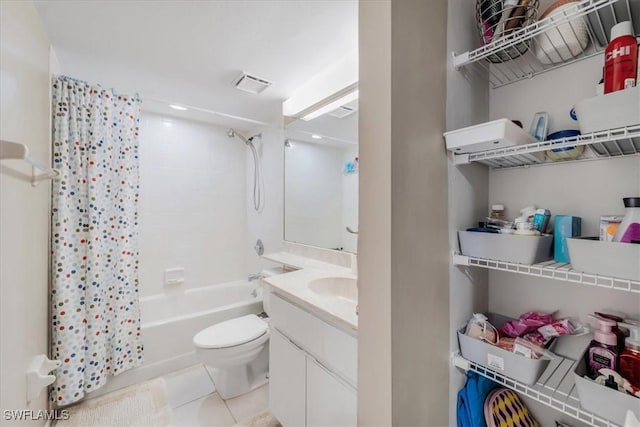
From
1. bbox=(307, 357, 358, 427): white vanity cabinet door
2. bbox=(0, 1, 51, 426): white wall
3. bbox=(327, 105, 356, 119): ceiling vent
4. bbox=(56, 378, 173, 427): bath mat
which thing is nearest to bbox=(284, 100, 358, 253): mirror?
bbox=(327, 105, 356, 119): ceiling vent

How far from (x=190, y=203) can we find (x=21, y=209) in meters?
1.78

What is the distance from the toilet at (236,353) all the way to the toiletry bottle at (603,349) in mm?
1581

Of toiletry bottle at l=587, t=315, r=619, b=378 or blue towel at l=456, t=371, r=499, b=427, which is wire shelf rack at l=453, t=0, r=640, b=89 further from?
blue towel at l=456, t=371, r=499, b=427

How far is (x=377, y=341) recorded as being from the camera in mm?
744

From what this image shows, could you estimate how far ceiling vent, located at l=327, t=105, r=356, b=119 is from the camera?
1882 millimetres

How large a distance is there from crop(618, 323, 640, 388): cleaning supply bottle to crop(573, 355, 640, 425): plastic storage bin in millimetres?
83

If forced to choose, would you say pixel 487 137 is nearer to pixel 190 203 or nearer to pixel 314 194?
pixel 314 194

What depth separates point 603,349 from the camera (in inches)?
27.2

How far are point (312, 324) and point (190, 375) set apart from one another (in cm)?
154

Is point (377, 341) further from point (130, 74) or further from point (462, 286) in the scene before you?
point (130, 74)

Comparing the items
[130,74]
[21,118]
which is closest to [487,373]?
[21,118]

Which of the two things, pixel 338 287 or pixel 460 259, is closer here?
pixel 460 259

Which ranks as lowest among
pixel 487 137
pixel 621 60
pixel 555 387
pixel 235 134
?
pixel 555 387

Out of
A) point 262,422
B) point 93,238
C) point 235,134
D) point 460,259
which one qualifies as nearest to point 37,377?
point 93,238
